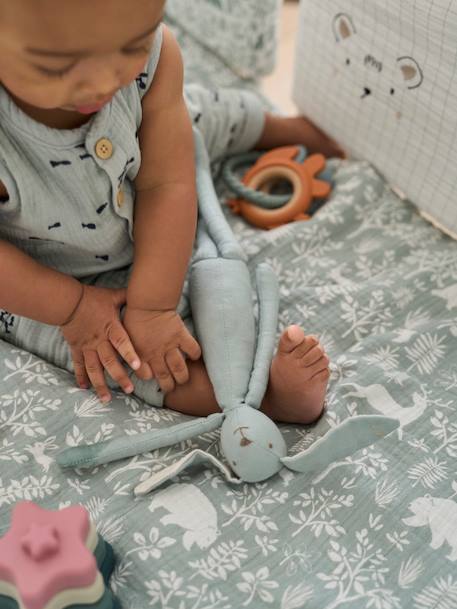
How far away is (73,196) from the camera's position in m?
0.78

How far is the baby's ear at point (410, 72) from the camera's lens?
3.18 ft

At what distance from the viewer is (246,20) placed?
4.02 feet

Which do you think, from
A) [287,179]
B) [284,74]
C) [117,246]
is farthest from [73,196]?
[284,74]

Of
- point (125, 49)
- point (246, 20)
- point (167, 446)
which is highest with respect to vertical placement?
point (125, 49)

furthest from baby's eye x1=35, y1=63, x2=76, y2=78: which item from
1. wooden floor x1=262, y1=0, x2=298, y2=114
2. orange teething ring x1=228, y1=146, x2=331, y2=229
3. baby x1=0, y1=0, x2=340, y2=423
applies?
wooden floor x1=262, y1=0, x2=298, y2=114

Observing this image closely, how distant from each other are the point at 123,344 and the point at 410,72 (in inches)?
21.1

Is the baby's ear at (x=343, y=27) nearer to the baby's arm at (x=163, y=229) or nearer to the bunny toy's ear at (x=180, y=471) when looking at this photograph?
the baby's arm at (x=163, y=229)

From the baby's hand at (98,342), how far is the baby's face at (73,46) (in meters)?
0.26

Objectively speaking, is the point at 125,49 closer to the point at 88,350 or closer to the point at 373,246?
the point at 88,350

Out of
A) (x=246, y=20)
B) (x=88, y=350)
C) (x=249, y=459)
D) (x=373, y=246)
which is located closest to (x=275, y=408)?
(x=249, y=459)

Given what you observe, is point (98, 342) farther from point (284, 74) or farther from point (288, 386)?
point (284, 74)

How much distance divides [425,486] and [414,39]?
22.5 inches

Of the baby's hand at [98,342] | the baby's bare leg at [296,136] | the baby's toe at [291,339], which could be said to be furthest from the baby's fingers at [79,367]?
the baby's bare leg at [296,136]

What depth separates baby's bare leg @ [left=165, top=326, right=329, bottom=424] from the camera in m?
0.75
